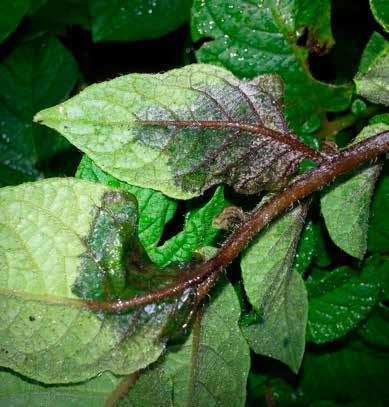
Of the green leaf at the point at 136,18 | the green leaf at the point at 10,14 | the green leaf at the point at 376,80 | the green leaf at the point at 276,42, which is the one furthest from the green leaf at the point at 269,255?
the green leaf at the point at 10,14

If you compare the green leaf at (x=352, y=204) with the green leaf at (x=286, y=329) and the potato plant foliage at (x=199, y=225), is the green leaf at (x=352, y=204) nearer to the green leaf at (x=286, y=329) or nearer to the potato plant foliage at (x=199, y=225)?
the potato plant foliage at (x=199, y=225)

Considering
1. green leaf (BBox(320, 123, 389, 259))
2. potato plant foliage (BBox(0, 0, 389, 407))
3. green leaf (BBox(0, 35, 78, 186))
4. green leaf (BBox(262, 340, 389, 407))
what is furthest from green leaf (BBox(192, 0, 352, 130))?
green leaf (BBox(262, 340, 389, 407))

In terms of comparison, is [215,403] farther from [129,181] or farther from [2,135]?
[2,135]

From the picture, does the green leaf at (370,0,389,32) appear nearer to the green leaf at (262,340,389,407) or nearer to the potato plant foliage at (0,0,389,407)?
the potato plant foliage at (0,0,389,407)

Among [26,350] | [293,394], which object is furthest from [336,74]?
[26,350]

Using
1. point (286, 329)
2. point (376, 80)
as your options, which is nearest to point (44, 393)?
point (286, 329)
